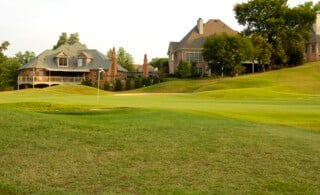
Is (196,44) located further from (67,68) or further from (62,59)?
(62,59)

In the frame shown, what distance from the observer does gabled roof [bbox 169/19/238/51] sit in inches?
3410

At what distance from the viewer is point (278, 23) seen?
262 feet

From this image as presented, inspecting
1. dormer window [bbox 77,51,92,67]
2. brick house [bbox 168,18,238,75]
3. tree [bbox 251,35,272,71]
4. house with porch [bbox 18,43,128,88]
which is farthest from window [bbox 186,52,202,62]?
dormer window [bbox 77,51,92,67]

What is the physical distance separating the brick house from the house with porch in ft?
33.8

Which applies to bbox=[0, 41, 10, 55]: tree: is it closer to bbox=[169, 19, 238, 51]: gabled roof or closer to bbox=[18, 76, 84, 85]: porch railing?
bbox=[18, 76, 84, 85]: porch railing

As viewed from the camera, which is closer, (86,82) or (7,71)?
(86,82)

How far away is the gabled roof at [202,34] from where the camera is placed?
86.6 metres

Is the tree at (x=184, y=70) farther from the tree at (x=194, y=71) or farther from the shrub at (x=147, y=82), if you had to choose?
the shrub at (x=147, y=82)

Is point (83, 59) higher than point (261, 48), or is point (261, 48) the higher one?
point (261, 48)

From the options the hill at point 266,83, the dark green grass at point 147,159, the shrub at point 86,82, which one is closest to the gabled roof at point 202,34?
the hill at point 266,83

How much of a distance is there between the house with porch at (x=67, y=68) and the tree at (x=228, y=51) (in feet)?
55.3

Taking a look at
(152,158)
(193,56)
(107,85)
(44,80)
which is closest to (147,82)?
(107,85)

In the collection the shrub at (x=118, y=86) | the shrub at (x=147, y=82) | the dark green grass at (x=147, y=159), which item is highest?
the shrub at (x=147, y=82)

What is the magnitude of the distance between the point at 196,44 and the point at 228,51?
14.0 metres
